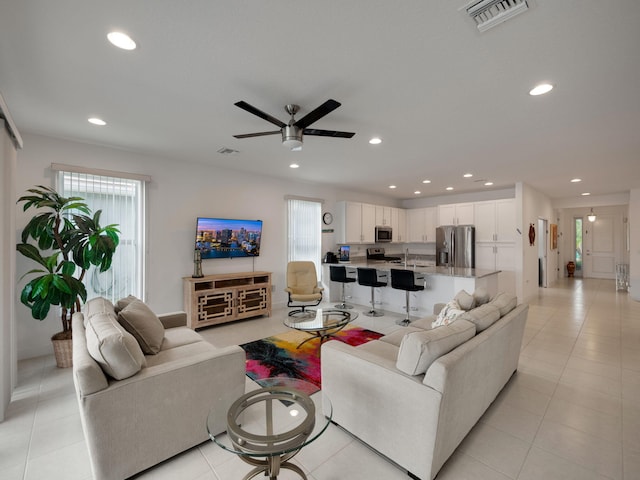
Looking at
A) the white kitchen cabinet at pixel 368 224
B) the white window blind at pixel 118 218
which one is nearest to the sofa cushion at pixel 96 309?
the white window blind at pixel 118 218

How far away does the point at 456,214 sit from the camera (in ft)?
24.0

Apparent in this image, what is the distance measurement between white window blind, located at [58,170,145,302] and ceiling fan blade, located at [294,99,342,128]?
296cm

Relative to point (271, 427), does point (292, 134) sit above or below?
above

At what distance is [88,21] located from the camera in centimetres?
168

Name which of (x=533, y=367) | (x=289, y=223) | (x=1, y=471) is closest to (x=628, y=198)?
(x=533, y=367)

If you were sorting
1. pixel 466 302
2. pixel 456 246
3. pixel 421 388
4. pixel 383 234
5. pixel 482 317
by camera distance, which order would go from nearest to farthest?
pixel 421 388 → pixel 482 317 → pixel 466 302 → pixel 456 246 → pixel 383 234

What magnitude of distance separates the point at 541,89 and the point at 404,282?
10.1 ft

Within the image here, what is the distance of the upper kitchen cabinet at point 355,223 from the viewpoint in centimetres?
678

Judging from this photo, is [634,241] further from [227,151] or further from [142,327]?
[142,327]

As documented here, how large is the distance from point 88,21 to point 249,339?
142 inches

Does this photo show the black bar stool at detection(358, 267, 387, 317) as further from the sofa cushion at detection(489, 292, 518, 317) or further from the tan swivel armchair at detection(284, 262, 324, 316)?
the sofa cushion at detection(489, 292, 518, 317)

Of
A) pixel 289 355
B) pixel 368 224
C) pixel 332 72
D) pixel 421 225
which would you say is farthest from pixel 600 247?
pixel 332 72

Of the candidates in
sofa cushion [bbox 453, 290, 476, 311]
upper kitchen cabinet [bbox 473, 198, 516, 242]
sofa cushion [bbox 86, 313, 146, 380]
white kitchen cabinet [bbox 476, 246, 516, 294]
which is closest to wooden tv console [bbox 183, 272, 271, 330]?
sofa cushion [bbox 86, 313, 146, 380]

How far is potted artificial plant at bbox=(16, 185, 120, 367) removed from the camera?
2.95 metres
